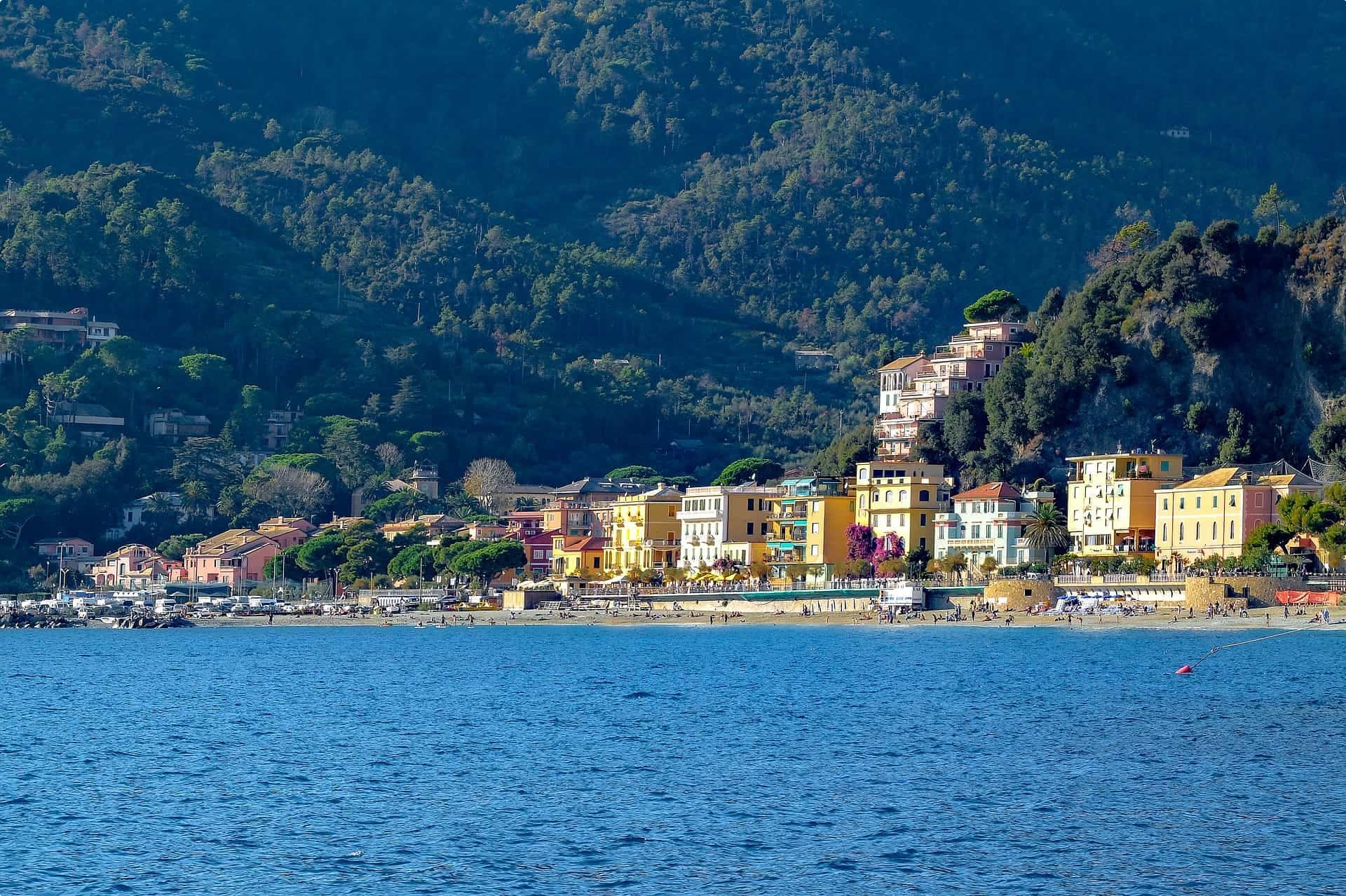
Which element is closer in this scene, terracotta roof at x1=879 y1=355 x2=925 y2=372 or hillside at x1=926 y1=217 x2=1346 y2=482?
hillside at x1=926 y1=217 x2=1346 y2=482

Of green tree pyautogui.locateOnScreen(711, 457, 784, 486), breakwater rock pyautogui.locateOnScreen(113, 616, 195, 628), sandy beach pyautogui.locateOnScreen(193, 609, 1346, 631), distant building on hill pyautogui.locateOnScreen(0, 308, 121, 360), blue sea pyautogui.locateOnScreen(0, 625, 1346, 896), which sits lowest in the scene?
blue sea pyautogui.locateOnScreen(0, 625, 1346, 896)

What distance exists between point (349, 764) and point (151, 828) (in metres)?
7.87

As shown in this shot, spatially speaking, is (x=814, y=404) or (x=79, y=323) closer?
(x=79, y=323)

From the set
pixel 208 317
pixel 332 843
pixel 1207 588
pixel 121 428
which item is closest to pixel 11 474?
pixel 121 428

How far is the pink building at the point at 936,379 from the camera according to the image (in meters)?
120

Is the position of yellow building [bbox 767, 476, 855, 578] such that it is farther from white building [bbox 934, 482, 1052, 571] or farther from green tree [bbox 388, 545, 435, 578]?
green tree [bbox 388, 545, 435, 578]

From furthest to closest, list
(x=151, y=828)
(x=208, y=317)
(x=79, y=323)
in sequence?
(x=208, y=317), (x=79, y=323), (x=151, y=828)

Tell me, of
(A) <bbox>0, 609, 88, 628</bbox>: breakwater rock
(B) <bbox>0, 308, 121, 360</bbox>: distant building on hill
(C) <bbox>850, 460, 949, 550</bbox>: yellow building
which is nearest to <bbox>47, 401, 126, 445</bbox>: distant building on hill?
(B) <bbox>0, 308, 121, 360</bbox>: distant building on hill

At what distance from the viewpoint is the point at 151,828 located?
113 ft

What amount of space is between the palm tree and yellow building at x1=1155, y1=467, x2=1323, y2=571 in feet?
16.3

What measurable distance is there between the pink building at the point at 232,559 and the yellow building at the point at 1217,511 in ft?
186

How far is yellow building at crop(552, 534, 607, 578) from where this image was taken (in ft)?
398

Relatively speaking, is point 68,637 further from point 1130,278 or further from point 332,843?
point 332,843

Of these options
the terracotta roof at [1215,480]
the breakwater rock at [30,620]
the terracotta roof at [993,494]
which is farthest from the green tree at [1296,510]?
the breakwater rock at [30,620]
